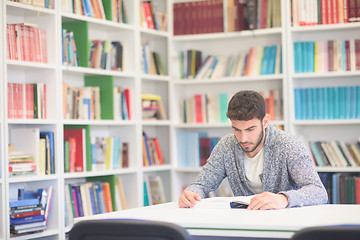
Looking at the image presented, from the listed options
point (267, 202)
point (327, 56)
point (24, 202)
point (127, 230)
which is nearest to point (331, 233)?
point (127, 230)

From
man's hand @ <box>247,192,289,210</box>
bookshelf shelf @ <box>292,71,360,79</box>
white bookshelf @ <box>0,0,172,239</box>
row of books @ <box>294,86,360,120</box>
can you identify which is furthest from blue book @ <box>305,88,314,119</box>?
man's hand @ <box>247,192,289,210</box>

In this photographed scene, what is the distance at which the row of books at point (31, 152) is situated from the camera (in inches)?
148

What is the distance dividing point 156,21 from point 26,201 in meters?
2.10

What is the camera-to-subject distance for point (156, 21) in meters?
5.01

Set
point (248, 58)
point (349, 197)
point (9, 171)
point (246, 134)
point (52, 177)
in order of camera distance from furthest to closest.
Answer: point (248, 58) → point (349, 197) → point (52, 177) → point (9, 171) → point (246, 134)

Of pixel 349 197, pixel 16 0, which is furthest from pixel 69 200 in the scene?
pixel 349 197

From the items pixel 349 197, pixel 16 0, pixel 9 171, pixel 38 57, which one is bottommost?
pixel 349 197

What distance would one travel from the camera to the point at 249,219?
6.86 feet

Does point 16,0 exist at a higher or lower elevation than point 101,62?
higher

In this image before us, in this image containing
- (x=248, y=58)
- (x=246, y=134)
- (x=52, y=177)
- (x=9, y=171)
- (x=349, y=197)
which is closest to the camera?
(x=246, y=134)

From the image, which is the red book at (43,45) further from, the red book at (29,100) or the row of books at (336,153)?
the row of books at (336,153)

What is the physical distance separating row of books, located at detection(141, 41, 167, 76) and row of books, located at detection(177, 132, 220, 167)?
2.09ft

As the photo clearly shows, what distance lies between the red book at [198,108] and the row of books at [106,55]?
2.71 ft

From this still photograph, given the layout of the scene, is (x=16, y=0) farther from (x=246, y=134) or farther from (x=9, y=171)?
(x=246, y=134)
